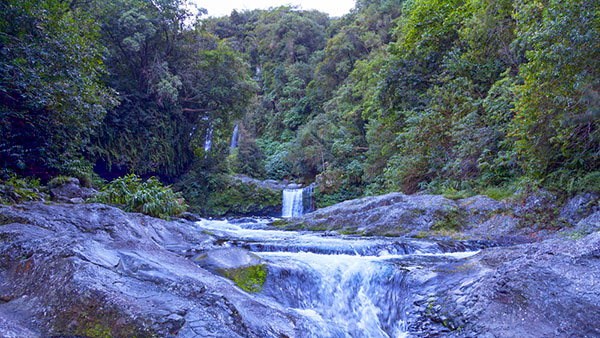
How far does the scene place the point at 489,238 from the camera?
6.71 meters

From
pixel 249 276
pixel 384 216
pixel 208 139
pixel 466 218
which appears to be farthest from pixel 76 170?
pixel 208 139

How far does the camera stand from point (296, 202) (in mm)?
19469

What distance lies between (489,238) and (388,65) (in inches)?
359

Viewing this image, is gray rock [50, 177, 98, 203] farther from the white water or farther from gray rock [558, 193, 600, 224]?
the white water

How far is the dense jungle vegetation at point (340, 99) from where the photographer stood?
634 cm

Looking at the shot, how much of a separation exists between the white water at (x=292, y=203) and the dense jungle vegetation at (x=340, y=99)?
52.8 inches

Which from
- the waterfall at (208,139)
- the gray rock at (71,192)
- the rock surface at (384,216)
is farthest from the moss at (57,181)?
the waterfall at (208,139)

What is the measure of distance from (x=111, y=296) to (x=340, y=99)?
20292mm

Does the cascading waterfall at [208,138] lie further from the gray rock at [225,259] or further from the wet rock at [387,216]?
the gray rock at [225,259]

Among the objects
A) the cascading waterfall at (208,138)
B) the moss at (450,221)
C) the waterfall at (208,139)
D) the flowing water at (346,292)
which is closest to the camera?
the flowing water at (346,292)

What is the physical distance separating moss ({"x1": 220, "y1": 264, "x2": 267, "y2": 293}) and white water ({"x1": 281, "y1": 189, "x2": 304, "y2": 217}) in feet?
49.9

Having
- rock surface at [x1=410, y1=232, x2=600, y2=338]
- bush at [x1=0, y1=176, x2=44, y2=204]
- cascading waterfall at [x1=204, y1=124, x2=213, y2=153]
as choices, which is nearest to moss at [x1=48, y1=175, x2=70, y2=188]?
bush at [x1=0, y1=176, x2=44, y2=204]

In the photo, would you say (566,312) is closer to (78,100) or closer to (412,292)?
(412,292)

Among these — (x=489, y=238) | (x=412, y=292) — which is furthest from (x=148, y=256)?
(x=489, y=238)
